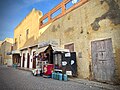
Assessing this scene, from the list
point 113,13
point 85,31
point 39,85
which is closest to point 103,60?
point 85,31

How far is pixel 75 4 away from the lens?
422 inches

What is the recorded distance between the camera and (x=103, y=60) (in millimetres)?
7746

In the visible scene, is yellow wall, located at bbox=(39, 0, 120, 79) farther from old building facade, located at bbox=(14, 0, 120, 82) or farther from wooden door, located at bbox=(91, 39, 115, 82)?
wooden door, located at bbox=(91, 39, 115, 82)

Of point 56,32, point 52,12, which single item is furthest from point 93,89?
point 52,12

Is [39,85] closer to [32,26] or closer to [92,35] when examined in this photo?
[92,35]

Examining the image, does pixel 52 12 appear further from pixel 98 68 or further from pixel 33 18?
pixel 98 68

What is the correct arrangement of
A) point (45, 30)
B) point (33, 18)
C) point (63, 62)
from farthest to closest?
point (33, 18) < point (45, 30) < point (63, 62)

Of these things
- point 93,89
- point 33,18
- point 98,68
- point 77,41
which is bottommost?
point 93,89

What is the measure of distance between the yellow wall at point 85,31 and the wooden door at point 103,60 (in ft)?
0.92

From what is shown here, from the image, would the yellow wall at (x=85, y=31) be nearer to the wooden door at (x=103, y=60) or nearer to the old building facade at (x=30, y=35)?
the wooden door at (x=103, y=60)

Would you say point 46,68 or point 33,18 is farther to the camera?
point 33,18

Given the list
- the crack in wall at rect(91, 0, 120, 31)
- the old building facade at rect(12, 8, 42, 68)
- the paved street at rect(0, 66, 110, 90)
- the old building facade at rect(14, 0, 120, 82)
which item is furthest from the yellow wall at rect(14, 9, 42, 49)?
the crack in wall at rect(91, 0, 120, 31)

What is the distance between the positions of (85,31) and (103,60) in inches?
101

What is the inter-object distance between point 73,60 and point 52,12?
7.06m
